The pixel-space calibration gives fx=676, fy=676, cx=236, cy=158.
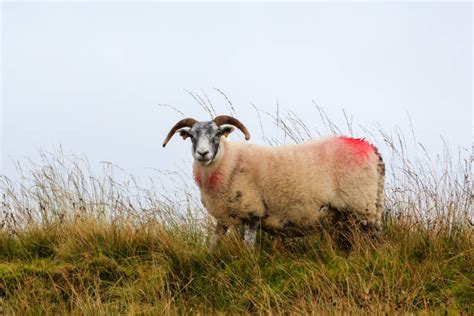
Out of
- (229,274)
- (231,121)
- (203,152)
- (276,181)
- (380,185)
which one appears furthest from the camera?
(380,185)

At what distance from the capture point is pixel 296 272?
7.33 m

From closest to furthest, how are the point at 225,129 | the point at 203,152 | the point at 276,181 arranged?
the point at 203,152 < the point at 276,181 < the point at 225,129

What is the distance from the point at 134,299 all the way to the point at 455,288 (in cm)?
338

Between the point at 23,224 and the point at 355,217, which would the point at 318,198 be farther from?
the point at 23,224

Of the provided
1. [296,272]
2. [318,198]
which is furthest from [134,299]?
[318,198]

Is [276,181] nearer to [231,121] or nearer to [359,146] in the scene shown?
[231,121]

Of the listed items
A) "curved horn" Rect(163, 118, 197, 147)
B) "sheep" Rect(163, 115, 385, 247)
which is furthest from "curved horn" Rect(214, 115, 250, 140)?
"curved horn" Rect(163, 118, 197, 147)

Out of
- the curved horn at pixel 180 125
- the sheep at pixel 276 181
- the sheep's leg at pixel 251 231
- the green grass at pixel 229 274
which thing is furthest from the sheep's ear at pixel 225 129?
the green grass at pixel 229 274

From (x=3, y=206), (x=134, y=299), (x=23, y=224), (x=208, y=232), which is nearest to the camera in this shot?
(x=134, y=299)

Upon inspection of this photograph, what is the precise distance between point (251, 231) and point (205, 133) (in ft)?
4.18

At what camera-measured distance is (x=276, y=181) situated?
7965mm

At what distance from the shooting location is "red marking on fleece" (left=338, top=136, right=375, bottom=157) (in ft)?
27.0

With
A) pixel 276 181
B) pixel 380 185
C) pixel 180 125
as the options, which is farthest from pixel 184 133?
pixel 380 185

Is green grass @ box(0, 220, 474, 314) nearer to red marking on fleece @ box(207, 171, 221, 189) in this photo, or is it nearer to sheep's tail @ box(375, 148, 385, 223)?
sheep's tail @ box(375, 148, 385, 223)
